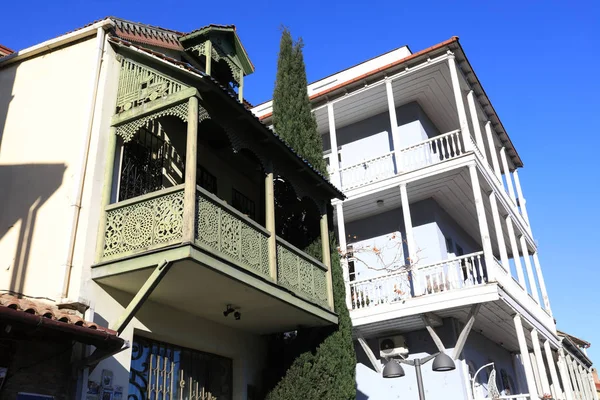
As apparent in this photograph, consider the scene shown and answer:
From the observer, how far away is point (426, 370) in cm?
1376

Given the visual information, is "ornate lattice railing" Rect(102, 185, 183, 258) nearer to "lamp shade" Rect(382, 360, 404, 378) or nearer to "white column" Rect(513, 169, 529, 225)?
"lamp shade" Rect(382, 360, 404, 378)

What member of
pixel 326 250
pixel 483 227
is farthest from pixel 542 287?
pixel 326 250

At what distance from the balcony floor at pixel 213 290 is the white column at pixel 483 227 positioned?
4.02 m

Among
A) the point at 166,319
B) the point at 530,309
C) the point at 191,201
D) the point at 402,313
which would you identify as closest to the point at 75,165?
the point at 191,201

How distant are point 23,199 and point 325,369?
591cm

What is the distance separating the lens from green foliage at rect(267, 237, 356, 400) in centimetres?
1027

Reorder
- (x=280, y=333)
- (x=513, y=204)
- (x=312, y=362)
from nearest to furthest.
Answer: (x=312, y=362) < (x=280, y=333) < (x=513, y=204)

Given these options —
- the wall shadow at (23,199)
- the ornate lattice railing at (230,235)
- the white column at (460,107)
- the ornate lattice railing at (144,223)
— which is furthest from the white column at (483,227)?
the wall shadow at (23,199)

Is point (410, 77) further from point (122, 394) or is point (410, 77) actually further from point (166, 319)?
point (122, 394)

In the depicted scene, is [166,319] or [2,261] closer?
[2,261]

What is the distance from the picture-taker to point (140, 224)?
7691 mm

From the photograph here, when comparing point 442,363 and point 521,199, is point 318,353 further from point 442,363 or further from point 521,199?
point 521,199

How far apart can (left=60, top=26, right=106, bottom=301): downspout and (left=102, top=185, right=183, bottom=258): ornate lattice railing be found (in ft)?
1.42

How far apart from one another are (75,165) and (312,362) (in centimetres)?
553
